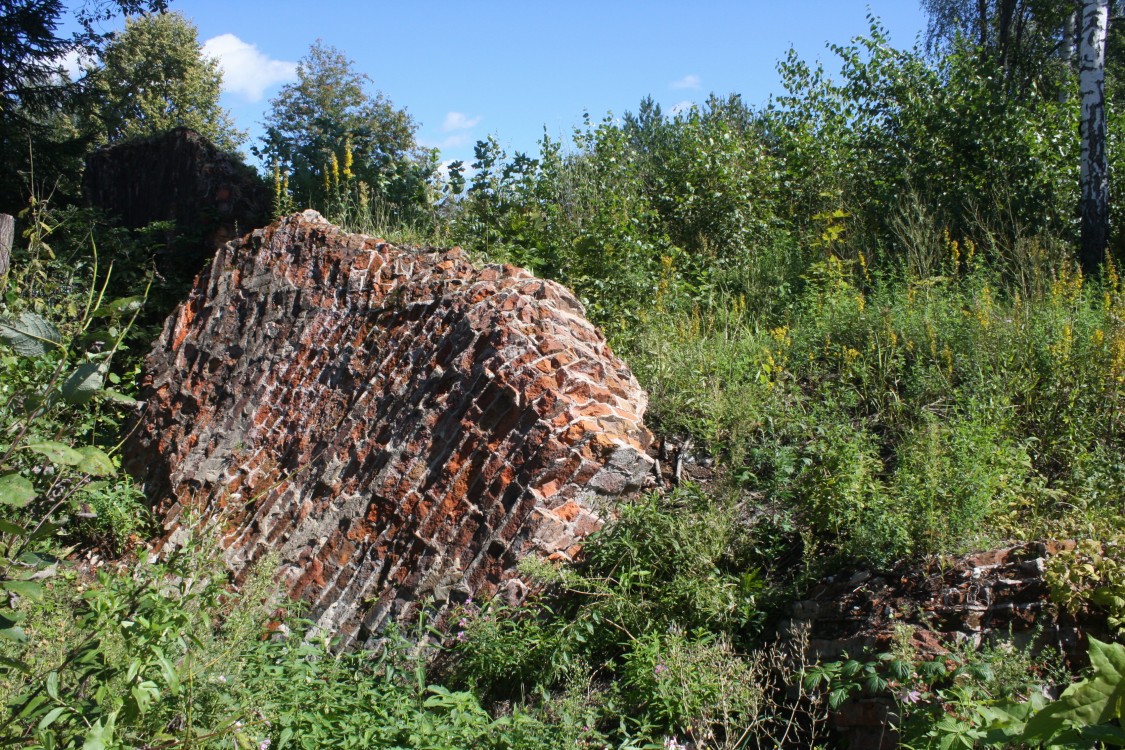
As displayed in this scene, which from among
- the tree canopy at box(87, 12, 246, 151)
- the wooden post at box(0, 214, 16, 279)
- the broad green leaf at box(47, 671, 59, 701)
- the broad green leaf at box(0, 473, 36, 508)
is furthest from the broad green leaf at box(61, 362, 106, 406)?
the tree canopy at box(87, 12, 246, 151)

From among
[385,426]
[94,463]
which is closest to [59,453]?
[94,463]

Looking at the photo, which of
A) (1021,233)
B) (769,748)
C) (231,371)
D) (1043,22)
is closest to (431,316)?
(231,371)

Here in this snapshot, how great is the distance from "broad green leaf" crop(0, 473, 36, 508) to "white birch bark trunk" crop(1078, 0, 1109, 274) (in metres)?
8.91

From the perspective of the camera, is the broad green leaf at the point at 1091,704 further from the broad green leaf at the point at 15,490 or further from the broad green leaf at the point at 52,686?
the broad green leaf at the point at 52,686

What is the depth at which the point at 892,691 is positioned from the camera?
3244 millimetres

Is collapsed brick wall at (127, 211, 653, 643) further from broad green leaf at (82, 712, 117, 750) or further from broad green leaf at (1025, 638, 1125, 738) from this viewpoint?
broad green leaf at (1025, 638, 1125, 738)

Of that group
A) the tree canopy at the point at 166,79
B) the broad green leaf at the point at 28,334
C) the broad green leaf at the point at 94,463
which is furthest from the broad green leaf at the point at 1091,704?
the tree canopy at the point at 166,79

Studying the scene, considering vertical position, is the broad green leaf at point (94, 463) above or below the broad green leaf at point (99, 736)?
above

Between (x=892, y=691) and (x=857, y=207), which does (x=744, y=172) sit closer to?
(x=857, y=207)

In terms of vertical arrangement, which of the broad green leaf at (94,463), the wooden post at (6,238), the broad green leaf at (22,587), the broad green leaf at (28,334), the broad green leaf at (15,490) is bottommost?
the broad green leaf at (22,587)

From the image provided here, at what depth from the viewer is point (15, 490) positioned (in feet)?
6.07

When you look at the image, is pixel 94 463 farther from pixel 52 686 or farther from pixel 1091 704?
pixel 1091 704

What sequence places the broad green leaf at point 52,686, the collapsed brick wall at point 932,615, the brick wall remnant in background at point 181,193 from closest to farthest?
the broad green leaf at point 52,686 < the collapsed brick wall at point 932,615 < the brick wall remnant in background at point 181,193

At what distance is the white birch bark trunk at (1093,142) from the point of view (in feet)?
26.9
